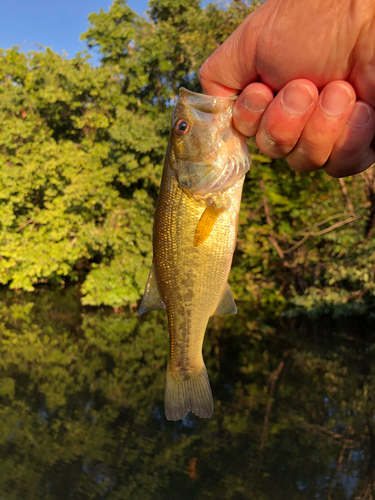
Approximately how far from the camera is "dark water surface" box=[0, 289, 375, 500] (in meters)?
6.21

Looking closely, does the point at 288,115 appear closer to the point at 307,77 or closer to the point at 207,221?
the point at 307,77

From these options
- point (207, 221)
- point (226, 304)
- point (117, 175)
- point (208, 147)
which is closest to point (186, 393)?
point (226, 304)

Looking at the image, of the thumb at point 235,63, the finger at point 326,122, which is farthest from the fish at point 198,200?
the finger at point 326,122

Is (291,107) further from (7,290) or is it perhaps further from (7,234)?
(7,290)

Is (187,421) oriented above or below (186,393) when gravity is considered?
below

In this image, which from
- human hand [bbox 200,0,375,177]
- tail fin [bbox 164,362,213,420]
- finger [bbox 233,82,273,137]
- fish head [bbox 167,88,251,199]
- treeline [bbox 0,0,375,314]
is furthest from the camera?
treeline [bbox 0,0,375,314]

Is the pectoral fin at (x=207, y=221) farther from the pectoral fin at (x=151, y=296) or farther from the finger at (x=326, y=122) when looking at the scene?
the finger at (x=326, y=122)

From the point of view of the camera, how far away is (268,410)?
7953mm

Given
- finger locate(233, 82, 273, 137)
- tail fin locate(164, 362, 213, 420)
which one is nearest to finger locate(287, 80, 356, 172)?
finger locate(233, 82, 273, 137)

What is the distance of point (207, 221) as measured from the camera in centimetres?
199

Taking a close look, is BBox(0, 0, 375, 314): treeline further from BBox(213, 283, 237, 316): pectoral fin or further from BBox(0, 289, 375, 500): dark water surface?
BBox(213, 283, 237, 316): pectoral fin

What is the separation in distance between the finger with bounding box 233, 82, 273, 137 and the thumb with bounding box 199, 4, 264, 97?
11 cm

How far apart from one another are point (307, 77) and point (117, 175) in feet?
50.5

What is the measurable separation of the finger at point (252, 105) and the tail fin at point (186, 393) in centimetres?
147
